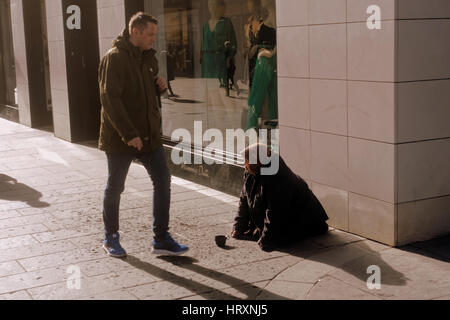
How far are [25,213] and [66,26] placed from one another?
5589 millimetres

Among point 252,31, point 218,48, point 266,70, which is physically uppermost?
point 252,31

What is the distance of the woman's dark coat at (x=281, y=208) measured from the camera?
589 cm

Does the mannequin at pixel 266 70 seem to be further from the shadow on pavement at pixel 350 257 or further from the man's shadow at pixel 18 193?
the man's shadow at pixel 18 193

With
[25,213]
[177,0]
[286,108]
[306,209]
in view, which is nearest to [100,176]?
[25,213]

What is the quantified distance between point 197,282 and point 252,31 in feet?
11.9

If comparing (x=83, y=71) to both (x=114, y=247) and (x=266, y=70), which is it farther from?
(x=114, y=247)

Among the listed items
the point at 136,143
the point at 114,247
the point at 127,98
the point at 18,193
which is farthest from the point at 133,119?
the point at 18,193

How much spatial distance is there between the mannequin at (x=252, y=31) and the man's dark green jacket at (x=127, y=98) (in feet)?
7.69

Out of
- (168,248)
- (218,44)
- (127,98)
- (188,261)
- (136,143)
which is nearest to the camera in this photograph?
(136,143)

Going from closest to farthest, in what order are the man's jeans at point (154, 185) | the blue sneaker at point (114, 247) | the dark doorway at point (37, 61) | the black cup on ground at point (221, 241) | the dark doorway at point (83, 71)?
1. the man's jeans at point (154, 185)
2. the blue sneaker at point (114, 247)
3. the black cup on ground at point (221, 241)
4. the dark doorway at point (83, 71)
5. the dark doorway at point (37, 61)

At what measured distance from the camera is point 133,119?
5.58m

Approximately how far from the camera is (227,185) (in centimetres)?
821

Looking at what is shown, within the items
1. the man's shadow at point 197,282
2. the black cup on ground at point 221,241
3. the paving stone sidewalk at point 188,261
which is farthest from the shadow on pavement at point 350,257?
the man's shadow at point 197,282

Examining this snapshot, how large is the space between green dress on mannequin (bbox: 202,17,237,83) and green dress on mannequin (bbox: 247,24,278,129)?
2.03 feet
